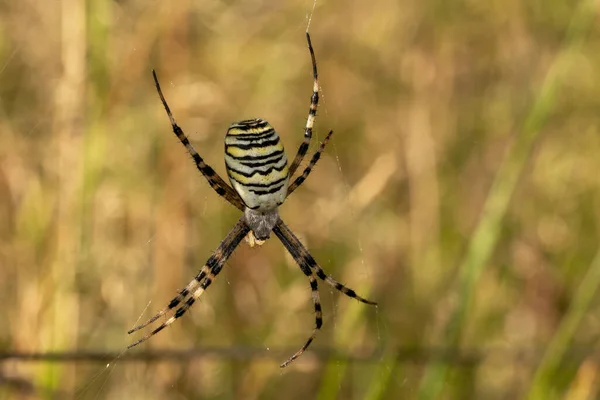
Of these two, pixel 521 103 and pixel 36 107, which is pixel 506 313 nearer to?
pixel 521 103

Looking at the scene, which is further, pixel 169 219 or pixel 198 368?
pixel 169 219

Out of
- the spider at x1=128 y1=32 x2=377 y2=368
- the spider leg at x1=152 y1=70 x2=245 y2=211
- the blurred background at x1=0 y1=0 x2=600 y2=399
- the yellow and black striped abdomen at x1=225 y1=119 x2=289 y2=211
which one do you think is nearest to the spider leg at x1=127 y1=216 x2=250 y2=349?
the spider at x1=128 y1=32 x2=377 y2=368

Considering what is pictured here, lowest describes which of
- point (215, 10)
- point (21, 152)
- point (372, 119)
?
point (21, 152)

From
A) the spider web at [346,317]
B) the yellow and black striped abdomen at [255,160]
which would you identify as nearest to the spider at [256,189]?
the yellow and black striped abdomen at [255,160]

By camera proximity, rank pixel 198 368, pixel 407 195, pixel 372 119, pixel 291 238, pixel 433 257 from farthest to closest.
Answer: pixel 372 119 < pixel 407 195 < pixel 433 257 < pixel 291 238 < pixel 198 368

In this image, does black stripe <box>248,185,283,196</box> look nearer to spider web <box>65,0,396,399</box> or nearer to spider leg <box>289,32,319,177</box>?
spider leg <box>289,32,319,177</box>

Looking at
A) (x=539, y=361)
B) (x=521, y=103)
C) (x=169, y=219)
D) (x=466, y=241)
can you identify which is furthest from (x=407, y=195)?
(x=539, y=361)

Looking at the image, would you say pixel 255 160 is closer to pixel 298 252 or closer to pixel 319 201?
pixel 298 252
